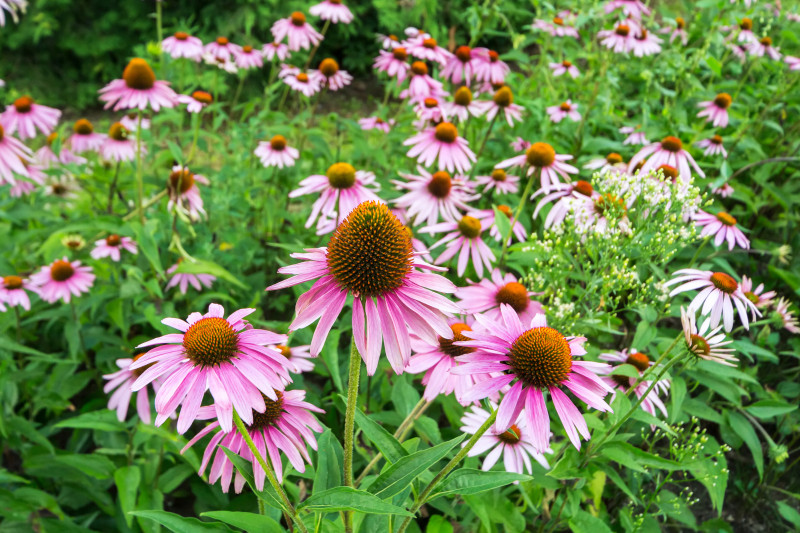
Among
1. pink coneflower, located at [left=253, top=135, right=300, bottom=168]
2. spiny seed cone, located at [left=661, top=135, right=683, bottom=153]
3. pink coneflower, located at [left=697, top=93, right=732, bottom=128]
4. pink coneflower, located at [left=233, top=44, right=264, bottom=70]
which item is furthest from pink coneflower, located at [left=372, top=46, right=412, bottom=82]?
pink coneflower, located at [left=697, top=93, right=732, bottom=128]

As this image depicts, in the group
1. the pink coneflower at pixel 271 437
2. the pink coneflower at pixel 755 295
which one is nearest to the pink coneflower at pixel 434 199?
the pink coneflower at pixel 755 295

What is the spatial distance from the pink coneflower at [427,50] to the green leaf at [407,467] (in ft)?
9.22

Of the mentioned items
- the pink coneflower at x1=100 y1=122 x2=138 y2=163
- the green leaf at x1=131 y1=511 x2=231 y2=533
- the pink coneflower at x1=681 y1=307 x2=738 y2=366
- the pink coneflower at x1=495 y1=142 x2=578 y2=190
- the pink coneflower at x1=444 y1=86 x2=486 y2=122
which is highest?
the pink coneflower at x1=444 y1=86 x2=486 y2=122

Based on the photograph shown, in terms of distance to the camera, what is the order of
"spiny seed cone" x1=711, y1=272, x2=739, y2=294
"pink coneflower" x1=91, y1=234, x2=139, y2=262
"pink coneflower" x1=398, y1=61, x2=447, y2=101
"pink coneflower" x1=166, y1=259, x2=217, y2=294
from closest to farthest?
"spiny seed cone" x1=711, y1=272, x2=739, y2=294 < "pink coneflower" x1=166, y1=259, x2=217, y2=294 < "pink coneflower" x1=91, y1=234, x2=139, y2=262 < "pink coneflower" x1=398, y1=61, x2=447, y2=101

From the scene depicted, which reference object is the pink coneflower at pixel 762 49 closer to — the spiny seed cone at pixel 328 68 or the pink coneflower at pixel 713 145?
the pink coneflower at pixel 713 145

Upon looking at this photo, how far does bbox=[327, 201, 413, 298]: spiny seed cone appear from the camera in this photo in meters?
0.98

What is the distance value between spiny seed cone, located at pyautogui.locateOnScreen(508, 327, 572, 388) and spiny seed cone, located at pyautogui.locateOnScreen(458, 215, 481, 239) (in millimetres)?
1100

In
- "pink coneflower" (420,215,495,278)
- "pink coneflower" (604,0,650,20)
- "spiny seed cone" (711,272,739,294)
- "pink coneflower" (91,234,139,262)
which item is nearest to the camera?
"spiny seed cone" (711,272,739,294)

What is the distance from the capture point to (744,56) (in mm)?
3859

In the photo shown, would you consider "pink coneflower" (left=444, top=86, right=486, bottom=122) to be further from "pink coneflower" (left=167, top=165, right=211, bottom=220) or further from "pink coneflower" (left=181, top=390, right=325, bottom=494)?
"pink coneflower" (left=181, top=390, right=325, bottom=494)

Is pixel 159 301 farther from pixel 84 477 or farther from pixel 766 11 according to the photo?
pixel 766 11

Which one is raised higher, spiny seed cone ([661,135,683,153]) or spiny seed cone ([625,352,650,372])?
spiny seed cone ([661,135,683,153])

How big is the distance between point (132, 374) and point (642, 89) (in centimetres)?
346

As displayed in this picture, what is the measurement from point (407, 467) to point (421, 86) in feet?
8.43
